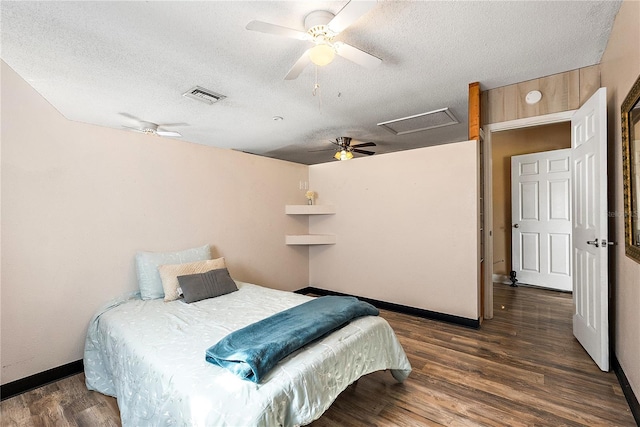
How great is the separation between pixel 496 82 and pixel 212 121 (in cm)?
365

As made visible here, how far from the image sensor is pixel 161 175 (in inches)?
117

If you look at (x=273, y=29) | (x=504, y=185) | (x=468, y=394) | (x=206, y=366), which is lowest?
(x=468, y=394)

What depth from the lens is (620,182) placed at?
2055 millimetres

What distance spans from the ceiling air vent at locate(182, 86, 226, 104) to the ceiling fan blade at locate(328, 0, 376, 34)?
1.84m

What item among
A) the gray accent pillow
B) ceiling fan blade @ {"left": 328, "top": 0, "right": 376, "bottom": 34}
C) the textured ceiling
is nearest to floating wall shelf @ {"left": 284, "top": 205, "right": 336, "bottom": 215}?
the textured ceiling

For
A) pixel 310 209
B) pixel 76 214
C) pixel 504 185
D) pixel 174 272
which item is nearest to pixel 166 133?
pixel 76 214

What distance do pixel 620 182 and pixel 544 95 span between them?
137 centimetres

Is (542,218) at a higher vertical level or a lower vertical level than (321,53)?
lower

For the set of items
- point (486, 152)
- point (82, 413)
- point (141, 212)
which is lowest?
point (82, 413)

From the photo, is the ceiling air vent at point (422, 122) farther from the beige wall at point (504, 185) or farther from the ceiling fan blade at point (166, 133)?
the ceiling fan blade at point (166, 133)

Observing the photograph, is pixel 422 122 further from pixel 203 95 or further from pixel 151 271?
pixel 151 271

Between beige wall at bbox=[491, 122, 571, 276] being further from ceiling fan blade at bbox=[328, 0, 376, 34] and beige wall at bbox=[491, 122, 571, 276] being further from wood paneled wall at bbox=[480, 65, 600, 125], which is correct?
ceiling fan blade at bbox=[328, 0, 376, 34]

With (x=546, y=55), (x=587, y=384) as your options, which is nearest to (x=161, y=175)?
(x=546, y=55)

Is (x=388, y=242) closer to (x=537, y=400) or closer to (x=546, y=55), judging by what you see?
(x=537, y=400)
